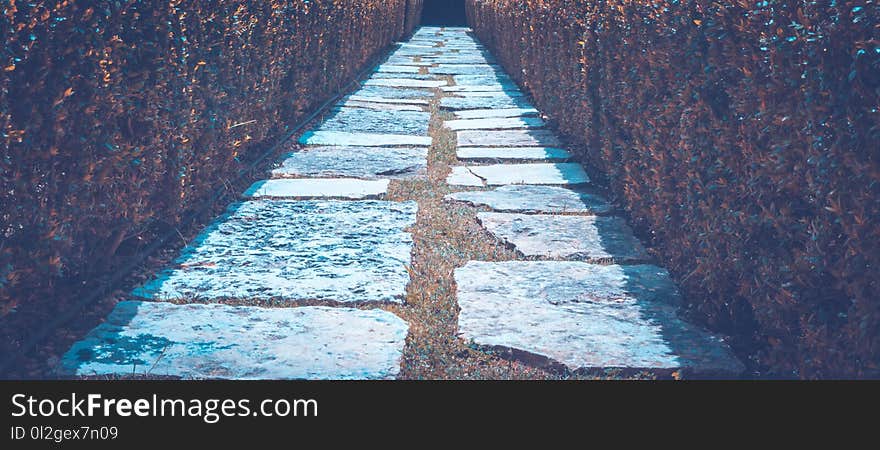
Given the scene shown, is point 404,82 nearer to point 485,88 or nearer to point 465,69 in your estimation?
point 485,88

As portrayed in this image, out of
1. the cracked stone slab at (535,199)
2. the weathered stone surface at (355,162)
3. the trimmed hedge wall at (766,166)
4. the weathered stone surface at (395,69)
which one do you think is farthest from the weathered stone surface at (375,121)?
the weathered stone surface at (395,69)

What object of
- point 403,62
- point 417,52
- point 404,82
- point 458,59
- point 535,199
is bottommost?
point 535,199

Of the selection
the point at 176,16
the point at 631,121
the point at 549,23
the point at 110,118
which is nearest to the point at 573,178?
the point at 631,121

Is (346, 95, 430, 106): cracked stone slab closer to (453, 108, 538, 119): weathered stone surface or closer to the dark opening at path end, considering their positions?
(453, 108, 538, 119): weathered stone surface

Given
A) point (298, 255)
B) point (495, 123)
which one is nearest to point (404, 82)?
point (495, 123)

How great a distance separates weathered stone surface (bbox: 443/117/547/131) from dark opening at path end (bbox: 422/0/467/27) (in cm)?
2426

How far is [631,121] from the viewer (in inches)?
160

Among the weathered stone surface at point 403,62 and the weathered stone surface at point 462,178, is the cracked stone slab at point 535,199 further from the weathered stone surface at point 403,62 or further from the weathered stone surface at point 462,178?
the weathered stone surface at point 403,62

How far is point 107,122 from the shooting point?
2.95 metres

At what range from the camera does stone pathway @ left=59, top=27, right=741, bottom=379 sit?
2.70m

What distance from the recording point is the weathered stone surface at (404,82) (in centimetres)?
1039

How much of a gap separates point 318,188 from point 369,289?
1851 mm

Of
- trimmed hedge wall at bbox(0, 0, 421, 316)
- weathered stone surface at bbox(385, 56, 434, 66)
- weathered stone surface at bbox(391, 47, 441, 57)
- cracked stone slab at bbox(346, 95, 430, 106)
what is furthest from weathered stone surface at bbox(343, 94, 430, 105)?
weathered stone surface at bbox(391, 47, 441, 57)

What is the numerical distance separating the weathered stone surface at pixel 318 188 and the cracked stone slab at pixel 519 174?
Result: 62cm
